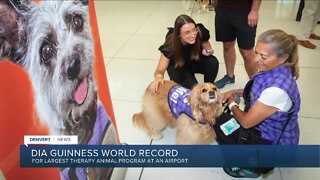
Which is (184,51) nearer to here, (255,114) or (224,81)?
(224,81)

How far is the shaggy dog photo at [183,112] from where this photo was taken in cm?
164

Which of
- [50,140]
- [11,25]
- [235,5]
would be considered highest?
[11,25]

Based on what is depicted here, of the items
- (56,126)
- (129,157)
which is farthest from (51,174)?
(129,157)

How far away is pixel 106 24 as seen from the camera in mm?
4266

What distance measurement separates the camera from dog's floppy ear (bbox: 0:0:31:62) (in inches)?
30.4

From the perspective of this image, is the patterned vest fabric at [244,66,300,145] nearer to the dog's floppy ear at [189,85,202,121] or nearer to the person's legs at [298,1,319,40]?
the dog's floppy ear at [189,85,202,121]

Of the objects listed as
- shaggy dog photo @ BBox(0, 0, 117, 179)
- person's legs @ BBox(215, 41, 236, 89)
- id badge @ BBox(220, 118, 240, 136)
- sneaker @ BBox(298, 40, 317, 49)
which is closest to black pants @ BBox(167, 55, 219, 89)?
person's legs @ BBox(215, 41, 236, 89)

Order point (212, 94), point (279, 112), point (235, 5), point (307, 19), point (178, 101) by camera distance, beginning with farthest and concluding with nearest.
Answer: point (307, 19) → point (235, 5) → point (178, 101) → point (212, 94) → point (279, 112)

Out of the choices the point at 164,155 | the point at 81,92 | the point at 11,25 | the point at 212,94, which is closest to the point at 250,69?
the point at 212,94

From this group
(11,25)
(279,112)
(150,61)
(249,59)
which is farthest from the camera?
(150,61)

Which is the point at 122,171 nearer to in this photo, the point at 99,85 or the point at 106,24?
the point at 99,85

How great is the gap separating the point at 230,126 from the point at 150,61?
5.08ft

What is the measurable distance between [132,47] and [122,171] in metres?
1.99

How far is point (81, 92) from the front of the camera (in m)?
1.15
